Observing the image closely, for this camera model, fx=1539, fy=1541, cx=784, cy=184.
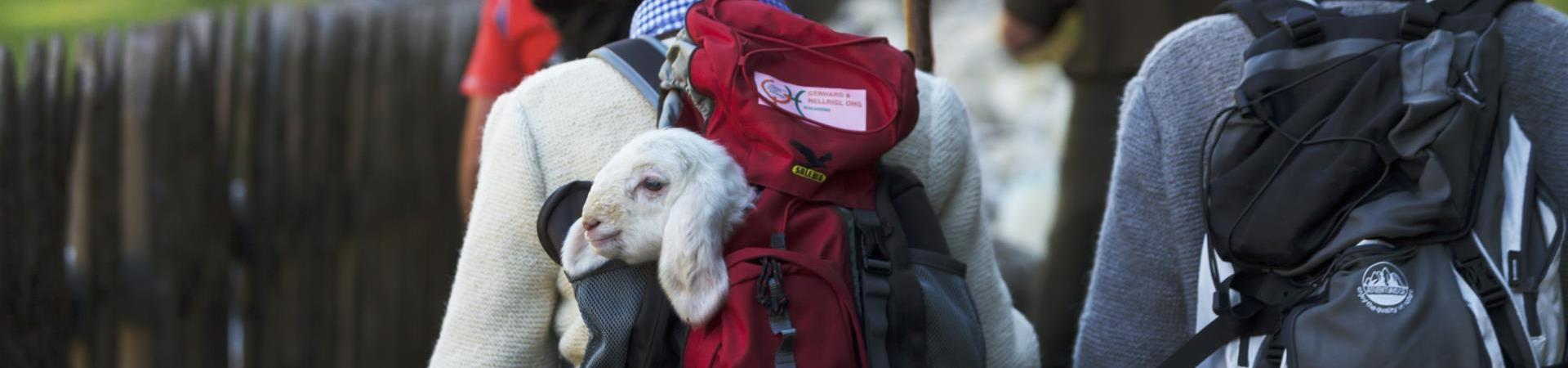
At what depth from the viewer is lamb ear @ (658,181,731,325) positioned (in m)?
1.82

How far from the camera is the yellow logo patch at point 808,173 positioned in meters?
1.94

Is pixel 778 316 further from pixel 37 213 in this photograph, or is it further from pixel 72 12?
pixel 72 12

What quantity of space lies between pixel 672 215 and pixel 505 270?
0.39 m

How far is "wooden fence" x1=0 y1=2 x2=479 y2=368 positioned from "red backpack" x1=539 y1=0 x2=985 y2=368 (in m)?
2.07

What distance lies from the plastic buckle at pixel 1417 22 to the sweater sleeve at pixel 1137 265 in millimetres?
414

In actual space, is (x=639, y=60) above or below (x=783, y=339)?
above

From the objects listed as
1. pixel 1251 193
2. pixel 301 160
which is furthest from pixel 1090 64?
pixel 301 160

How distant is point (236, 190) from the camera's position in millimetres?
4594

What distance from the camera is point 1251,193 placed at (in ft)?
6.85

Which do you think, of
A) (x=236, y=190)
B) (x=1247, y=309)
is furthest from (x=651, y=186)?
(x=236, y=190)

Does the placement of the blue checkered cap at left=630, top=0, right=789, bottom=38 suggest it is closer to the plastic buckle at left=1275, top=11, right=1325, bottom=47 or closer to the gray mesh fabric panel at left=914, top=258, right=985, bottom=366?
the gray mesh fabric panel at left=914, top=258, right=985, bottom=366

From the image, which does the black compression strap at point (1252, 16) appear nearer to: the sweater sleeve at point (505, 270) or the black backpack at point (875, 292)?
the black backpack at point (875, 292)

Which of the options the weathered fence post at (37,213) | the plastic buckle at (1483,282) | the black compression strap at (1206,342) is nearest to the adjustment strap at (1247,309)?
the black compression strap at (1206,342)

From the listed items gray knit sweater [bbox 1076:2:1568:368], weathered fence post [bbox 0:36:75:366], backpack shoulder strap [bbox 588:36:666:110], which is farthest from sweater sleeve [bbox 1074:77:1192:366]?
weathered fence post [bbox 0:36:75:366]
